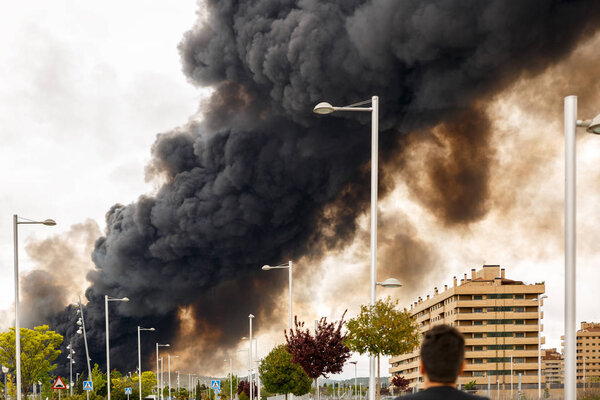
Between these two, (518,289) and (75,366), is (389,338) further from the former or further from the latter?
(518,289)

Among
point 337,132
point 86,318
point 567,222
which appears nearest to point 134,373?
point 86,318

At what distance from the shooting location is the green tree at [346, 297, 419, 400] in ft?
58.0

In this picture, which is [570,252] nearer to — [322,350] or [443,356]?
[443,356]

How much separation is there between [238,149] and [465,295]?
72400mm

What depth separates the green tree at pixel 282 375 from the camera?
37125 mm

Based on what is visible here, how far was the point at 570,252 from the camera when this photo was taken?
959 cm

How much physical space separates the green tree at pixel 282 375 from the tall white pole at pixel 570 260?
93.9 feet

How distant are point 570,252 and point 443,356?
22.8ft

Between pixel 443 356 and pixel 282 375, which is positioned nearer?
pixel 443 356

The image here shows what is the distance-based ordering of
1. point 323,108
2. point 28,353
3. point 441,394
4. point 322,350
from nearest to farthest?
point 441,394, point 323,108, point 322,350, point 28,353

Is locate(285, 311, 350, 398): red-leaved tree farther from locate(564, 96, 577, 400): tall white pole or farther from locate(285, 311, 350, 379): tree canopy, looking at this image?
locate(564, 96, 577, 400): tall white pole

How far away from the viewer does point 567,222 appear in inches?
Result: 381

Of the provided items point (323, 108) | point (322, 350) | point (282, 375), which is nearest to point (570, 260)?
point (323, 108)

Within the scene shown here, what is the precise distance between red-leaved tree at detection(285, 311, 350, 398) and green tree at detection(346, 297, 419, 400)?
1137 centimetres
